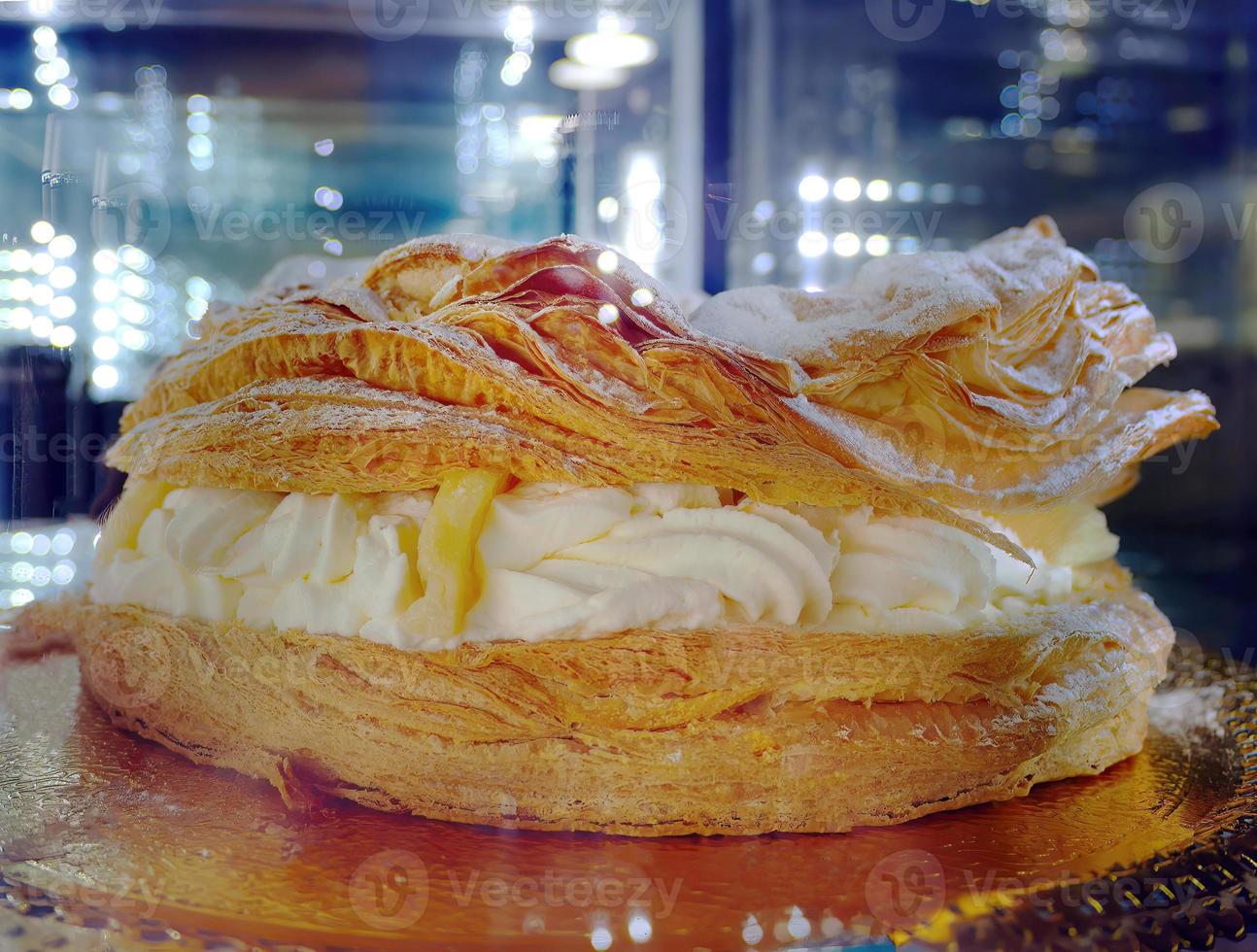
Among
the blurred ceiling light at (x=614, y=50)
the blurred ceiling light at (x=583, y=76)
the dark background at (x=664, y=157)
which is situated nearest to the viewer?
the dark background at (x=664, y=157)

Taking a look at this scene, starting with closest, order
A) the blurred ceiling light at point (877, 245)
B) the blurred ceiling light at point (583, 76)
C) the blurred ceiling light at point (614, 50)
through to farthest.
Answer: the blurred ceiling light at point (583, 76)
the blurred ceiling light at point (614, 50)
the blurred ceiling light at point (877, 245)

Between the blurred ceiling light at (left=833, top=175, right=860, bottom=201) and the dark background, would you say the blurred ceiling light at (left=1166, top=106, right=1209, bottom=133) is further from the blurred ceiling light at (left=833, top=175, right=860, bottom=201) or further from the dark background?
the blurred ceiling light at (left=833, top=175, right=860, bottom=201)

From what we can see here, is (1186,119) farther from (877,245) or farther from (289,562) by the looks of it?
(289,562)

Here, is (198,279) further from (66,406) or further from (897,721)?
(897,721)

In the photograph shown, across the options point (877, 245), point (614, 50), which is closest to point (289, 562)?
point (614, 50)

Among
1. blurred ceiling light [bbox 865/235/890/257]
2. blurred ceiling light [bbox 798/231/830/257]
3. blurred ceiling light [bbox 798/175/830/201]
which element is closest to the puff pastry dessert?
blurred ceiling light [bbox 865/235/890/257]

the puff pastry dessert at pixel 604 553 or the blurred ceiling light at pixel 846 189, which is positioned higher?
the blurred ceiling light at pixel 846 189

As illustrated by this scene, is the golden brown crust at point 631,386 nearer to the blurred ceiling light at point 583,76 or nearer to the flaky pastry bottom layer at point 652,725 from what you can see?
the flaky pastry bottom layer at point 652,725

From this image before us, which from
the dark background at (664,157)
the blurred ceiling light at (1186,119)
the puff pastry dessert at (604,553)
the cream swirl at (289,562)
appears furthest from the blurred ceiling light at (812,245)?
the cream swirl at (289,562)

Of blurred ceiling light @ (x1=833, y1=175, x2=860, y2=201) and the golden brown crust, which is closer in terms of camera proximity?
the golden brown crust
